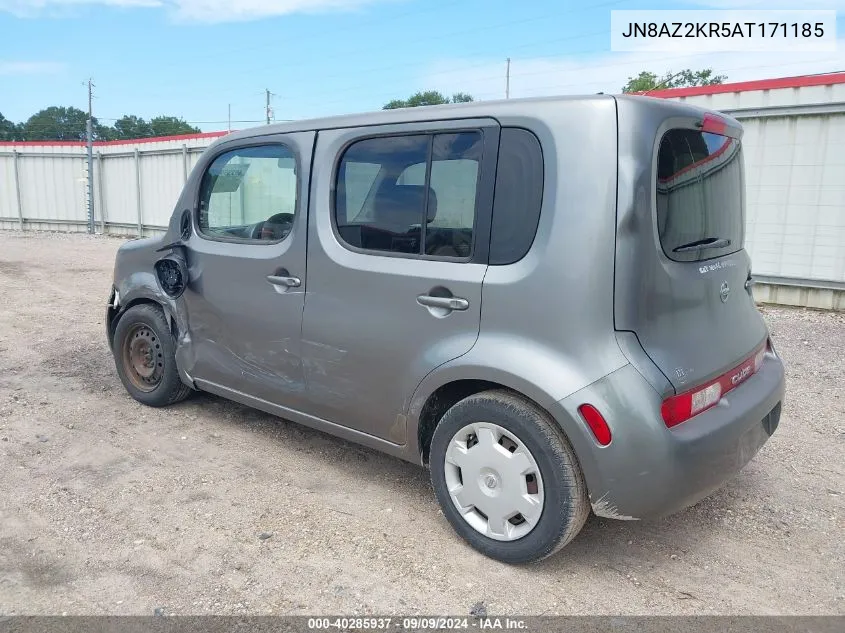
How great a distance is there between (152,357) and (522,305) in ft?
9.87

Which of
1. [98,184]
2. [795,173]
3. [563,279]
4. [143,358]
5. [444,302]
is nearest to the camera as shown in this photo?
[563,279]

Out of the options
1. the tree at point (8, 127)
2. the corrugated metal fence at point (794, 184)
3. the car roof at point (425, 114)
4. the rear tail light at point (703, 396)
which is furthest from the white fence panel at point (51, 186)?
the tree at point (8, 127)

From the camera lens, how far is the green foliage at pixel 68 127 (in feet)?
170

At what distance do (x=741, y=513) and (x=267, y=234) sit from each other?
293 centimetres

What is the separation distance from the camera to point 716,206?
287 centimetres

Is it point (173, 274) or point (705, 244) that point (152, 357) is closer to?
point (173, 274)

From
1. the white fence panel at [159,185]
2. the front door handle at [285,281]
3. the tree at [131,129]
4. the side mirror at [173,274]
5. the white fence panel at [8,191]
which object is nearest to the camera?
the front door handle at [285,281]

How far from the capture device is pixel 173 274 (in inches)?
162

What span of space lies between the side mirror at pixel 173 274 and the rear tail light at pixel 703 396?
117 inches

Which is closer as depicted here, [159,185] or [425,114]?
[425,114]

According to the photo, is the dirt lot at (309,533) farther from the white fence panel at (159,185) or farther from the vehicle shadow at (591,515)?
the white fence panel at (159,185)

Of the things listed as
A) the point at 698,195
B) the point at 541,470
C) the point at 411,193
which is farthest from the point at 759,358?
the point at 411,193

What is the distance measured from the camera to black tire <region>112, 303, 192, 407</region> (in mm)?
4363

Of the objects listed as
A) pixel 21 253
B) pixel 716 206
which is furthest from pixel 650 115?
pixel 21 253
